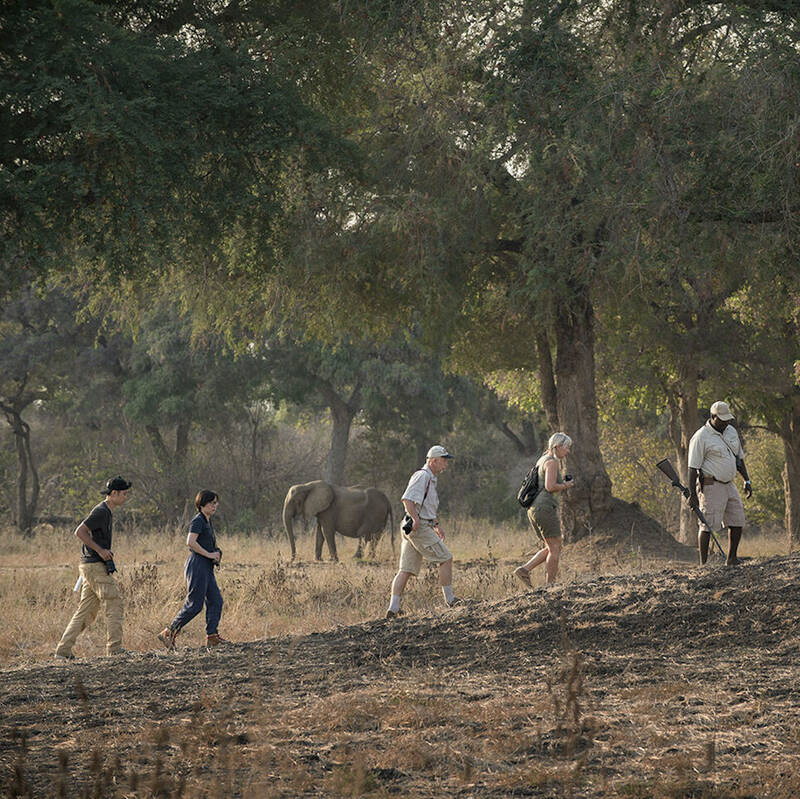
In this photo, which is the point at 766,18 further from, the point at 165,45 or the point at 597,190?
the point at 165,45

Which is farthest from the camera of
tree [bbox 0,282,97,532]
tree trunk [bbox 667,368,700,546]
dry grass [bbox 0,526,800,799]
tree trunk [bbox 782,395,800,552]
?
tree [bbox 0,282,97,532]

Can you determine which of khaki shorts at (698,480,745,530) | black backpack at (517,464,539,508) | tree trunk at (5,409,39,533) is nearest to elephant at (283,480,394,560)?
black backpack at (517,464,539,508)

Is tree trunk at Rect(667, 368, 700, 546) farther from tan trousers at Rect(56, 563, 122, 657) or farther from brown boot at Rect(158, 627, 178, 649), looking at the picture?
tan trousers at Rect(56, 563, 122, 657)

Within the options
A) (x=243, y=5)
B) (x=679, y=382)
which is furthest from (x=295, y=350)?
(x=243, y=5)

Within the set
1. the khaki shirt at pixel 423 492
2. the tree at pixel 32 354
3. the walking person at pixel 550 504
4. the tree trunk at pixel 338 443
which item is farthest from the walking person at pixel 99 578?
the tree trunk at pixel 338 443

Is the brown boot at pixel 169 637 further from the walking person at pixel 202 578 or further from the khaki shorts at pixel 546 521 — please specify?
the khaki shorts at pixel 546 521

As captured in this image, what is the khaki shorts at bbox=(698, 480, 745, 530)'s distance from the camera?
12125 mm

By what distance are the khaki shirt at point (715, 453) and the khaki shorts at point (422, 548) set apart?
299 centimetres

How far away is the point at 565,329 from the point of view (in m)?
18.8

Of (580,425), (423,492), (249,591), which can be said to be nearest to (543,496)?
(423,492)

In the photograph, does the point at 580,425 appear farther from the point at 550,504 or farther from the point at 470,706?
the point at 470,706

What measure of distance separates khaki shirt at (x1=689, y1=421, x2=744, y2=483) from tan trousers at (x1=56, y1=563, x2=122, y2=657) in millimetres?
6136

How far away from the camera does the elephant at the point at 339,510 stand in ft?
77.8

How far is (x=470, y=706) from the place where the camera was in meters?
6.94
